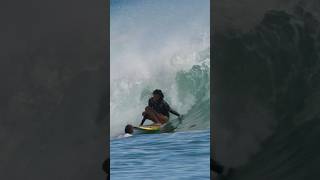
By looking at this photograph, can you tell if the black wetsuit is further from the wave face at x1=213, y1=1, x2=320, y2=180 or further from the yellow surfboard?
the wave face at x1=213, y1=1, x2=320, y2=180

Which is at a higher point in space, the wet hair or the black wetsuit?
the black wetsuit

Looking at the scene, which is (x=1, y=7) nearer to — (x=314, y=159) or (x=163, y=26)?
(x=163, y=26)

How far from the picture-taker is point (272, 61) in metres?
6.27

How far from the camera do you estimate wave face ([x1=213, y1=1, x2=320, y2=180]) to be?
243 inches

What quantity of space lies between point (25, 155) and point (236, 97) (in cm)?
178

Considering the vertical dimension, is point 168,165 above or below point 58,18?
below

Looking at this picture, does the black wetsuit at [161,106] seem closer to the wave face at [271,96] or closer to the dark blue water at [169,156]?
the dark blue water at [169,156]

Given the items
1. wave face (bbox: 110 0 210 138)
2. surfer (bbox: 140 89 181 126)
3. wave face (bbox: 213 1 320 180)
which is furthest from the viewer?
wave face (bbox: 213 1 320 180)

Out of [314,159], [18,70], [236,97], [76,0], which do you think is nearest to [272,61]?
[236,97]

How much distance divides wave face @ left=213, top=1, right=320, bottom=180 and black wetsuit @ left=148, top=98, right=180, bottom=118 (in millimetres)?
380

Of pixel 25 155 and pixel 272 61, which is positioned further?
pixel 272 61

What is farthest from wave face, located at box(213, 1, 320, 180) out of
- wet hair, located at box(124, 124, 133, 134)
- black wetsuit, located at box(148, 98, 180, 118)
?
wet hair, located at box(124, 124, 133, 134)

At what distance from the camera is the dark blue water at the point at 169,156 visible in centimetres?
601

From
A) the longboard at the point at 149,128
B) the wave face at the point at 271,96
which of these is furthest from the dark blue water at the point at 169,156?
the wave face at the point at 271,96
